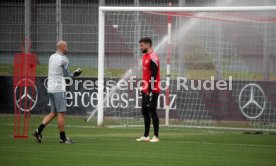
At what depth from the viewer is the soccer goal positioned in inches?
796

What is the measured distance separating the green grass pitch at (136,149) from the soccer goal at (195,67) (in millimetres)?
1370

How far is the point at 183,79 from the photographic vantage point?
2106 cm

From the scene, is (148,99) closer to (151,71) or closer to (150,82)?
(150,82)

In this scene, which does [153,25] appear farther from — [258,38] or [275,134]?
[275,134]

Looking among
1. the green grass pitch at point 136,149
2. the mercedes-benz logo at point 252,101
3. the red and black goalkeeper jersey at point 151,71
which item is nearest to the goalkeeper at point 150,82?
the red and black goalkeeper jersey at point 151,71

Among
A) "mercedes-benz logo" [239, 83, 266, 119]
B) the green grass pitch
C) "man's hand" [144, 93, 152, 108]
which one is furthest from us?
"mercedes-benz logo" [239, 83, 266, 119]

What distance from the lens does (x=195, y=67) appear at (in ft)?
69.2

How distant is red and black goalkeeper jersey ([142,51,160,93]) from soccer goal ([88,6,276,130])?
345cm

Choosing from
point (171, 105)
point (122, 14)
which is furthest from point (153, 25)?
point (171, 105)

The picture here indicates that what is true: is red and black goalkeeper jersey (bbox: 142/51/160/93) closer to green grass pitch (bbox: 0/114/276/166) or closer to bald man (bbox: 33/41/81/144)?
green grass pitch (bbox: 0/114/276/166)

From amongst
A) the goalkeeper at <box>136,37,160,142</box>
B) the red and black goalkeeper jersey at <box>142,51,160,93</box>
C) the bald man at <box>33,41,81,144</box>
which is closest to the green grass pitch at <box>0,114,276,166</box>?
the bald man at <box>33,41,81,144</box>

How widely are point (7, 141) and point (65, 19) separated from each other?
741 centimetres

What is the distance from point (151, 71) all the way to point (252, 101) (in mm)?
4896

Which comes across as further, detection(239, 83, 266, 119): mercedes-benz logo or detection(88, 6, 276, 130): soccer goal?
detection(239, 83, 266, 119): mercedes-benz logo
